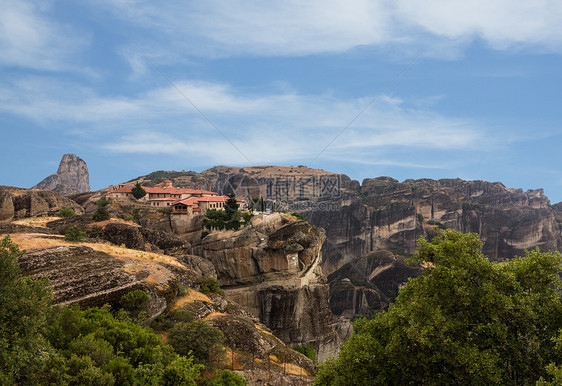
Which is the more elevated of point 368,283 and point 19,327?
point 19,327

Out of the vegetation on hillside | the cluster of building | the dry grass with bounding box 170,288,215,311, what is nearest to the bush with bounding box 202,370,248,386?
the vegetation on hillside

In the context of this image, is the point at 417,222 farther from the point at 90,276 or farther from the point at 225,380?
the point at 90,276

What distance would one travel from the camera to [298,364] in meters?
32.4

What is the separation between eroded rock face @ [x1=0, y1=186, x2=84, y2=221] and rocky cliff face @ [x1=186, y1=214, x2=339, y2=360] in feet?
82.8

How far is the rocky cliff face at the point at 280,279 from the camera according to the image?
195 ft

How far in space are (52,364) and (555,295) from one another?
71.9ft

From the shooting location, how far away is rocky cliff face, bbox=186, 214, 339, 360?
195 ft

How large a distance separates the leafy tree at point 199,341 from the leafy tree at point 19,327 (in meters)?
11.4

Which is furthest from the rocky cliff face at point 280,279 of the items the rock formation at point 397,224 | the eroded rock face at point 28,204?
the rock formation at point 397,224

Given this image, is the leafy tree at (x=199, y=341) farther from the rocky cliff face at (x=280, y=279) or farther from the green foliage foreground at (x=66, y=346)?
the rocky cliff face at (x=280, y=279)

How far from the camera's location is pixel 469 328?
15.8 metres

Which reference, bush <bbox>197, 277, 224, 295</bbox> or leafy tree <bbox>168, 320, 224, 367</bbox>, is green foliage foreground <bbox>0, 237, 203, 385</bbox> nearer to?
leafy tree <bbox>168, 320, 224, 367</bbox>

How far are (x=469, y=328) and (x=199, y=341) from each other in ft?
59.1

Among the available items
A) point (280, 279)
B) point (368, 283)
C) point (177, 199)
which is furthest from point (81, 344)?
point (368, 283)
